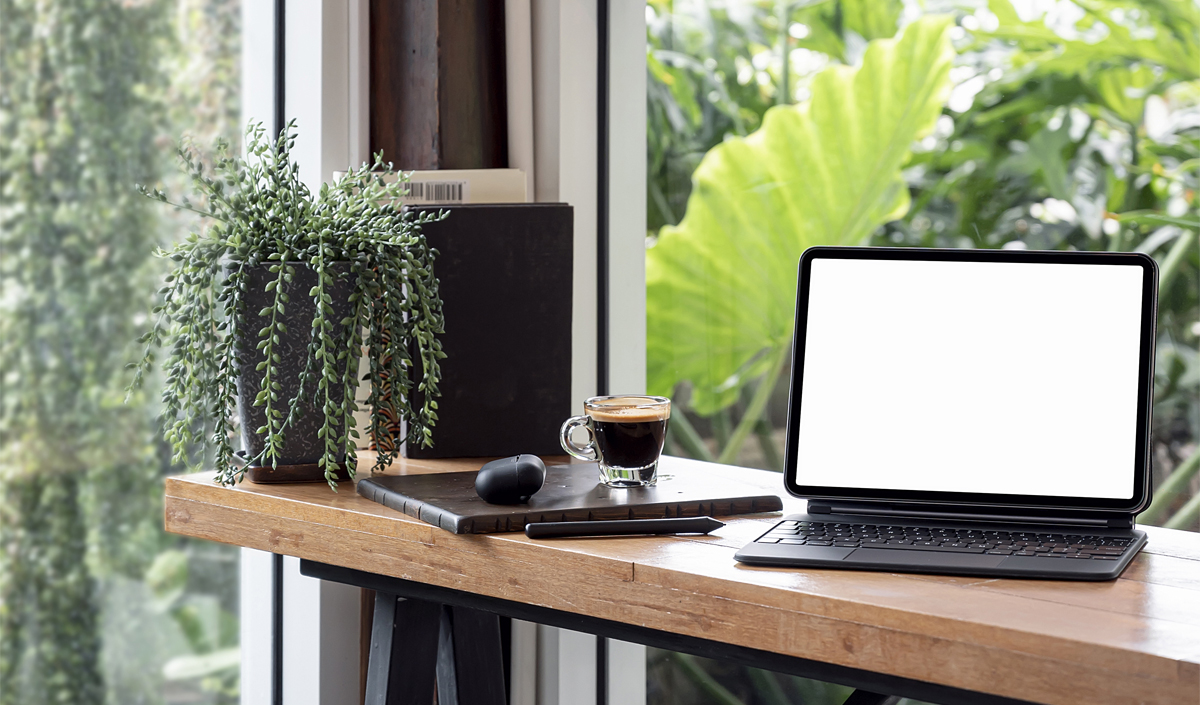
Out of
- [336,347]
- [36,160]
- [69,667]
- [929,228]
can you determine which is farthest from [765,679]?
[36,160]

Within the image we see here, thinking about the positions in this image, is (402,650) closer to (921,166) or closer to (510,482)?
(510,482)

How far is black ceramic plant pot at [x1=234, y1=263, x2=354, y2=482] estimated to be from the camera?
111 cm

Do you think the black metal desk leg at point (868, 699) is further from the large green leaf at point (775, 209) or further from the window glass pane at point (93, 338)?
the window glass pane at point (93, 338)

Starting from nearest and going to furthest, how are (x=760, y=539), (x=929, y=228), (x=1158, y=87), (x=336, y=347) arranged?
(x=760, y=539) < (x=336, y=347) < (x=1158, y=87) < (x=929, y=228)

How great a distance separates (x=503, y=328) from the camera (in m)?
1.28

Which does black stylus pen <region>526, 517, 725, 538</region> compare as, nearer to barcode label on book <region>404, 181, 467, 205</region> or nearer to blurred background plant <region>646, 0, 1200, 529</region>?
barcode label on book <region>404, 181, 467, 205</region>

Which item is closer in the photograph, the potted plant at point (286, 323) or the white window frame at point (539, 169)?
the potted plant at point (286, 323)

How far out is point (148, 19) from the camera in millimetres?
1729

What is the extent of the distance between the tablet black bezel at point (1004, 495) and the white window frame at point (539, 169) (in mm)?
572

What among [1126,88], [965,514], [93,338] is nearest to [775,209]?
[1126,88]

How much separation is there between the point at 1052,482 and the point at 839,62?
88cm

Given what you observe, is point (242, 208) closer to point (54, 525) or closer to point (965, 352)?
point (965, 352)

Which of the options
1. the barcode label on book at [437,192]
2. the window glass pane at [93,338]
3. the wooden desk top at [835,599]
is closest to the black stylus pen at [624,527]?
the wooden desk top at [835,599]

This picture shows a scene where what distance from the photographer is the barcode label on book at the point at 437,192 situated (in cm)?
135
